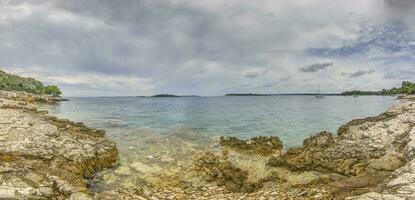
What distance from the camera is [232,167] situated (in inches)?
596

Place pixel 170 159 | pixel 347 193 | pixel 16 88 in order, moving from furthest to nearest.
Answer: pixel 16 88
pixel 170 159
pixel 347 193

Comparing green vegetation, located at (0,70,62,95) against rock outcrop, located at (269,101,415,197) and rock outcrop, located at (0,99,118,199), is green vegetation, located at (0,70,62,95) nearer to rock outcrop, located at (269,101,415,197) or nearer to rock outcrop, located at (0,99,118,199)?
rock outcrop, located at (0,99,118,199)

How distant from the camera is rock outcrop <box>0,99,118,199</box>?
32.4 feet

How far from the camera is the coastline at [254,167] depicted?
10336mm

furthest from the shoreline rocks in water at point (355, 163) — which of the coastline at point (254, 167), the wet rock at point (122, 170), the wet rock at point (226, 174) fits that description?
the wet rock at point (122, 170)

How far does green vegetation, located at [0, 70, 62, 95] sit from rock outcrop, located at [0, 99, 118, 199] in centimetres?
11718

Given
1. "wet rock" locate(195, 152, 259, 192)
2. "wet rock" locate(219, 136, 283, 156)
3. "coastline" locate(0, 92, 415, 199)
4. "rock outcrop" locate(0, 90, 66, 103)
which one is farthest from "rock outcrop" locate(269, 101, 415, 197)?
"rock outcrop" locate(0, 90, 66, 103)

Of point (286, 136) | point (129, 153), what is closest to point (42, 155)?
point (129, 153)

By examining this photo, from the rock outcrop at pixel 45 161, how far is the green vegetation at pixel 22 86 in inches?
4613

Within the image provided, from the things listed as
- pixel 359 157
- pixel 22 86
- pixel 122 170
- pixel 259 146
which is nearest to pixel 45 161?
pixel 122 170

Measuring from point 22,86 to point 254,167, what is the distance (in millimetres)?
149349

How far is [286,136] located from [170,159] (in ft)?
42.4

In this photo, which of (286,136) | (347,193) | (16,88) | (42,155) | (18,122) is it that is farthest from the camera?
(16,88)

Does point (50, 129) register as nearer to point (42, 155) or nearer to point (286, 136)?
point (42, 155)
